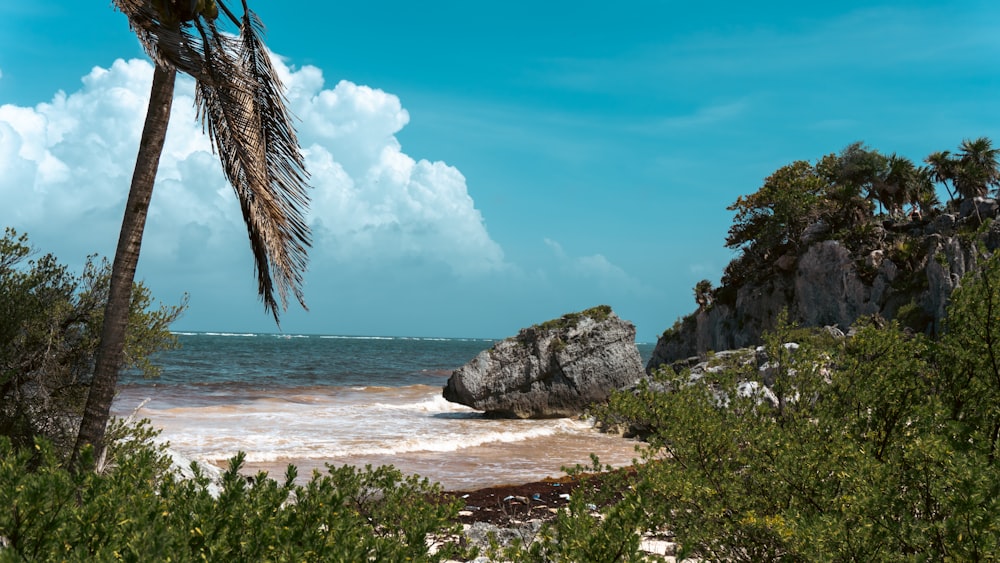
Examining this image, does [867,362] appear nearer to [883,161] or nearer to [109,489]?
[109,489]

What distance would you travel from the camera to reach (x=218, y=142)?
28.1 ft

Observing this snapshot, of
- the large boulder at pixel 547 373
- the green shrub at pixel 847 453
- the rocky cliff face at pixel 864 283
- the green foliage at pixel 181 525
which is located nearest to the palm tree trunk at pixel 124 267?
the green foliage at pixel 181 525

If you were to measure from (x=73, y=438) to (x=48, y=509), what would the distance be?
24.3 feet

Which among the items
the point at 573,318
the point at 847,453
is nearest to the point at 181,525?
the point at 847,453

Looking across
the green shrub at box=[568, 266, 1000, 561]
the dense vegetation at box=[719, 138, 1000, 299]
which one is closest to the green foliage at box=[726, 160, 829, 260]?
the dense vegetation at box=[719, 138, 1000, 299]

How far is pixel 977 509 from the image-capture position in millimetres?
4109

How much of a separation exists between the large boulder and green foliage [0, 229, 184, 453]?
2035 cm

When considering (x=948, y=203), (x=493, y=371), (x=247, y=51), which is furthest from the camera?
(x=948, y=203)

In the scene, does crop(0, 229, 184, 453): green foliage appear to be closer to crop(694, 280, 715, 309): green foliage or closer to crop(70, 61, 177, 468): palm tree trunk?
crop(70, 61, 177, 468): palm tree trunk

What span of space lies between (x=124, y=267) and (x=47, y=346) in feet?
8.48

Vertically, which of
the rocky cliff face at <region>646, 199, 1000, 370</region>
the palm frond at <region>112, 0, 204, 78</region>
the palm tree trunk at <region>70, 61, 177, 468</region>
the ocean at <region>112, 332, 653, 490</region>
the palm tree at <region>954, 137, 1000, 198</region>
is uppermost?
the palm tree at <region>954, 137, 1000, 198</region>

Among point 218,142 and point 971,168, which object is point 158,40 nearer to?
point 218,142

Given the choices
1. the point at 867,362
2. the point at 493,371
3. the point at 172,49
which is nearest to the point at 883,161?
the point at 493,371

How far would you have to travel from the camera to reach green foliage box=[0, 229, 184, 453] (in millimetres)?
9617
